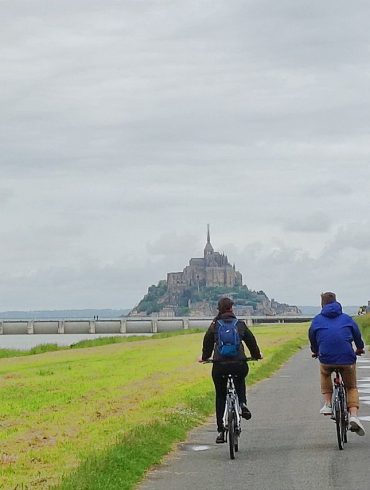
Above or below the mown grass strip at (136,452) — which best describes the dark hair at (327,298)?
above

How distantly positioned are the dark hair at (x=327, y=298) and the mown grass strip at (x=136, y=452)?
2837 millimetres

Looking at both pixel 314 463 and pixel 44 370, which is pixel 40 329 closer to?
pixel 44 370

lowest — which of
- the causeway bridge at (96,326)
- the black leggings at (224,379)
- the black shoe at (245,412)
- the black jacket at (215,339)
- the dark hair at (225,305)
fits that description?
the black shoe at (245,412)

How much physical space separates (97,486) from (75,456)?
11.1 feet

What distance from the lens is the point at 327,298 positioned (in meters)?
15.0

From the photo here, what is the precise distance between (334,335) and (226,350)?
4.97ft

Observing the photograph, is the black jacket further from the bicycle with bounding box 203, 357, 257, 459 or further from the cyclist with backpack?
the bicycle with bounding box 203, 357, 257, 459

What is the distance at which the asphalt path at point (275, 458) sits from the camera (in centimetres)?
1159

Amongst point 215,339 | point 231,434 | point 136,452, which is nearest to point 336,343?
point 215,339

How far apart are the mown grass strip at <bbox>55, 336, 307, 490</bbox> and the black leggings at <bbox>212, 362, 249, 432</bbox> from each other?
2.82ft

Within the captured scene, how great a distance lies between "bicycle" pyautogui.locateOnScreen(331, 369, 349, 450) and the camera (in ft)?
46.1

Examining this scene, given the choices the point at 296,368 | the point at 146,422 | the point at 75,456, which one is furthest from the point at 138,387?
the point at 75,456

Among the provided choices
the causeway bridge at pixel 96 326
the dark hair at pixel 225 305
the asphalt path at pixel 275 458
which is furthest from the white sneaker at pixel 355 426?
the causeway bridge at pixel 96 326

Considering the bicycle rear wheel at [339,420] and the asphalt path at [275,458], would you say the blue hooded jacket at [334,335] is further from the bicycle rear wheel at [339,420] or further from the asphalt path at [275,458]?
the asphalt path at [275,458]
